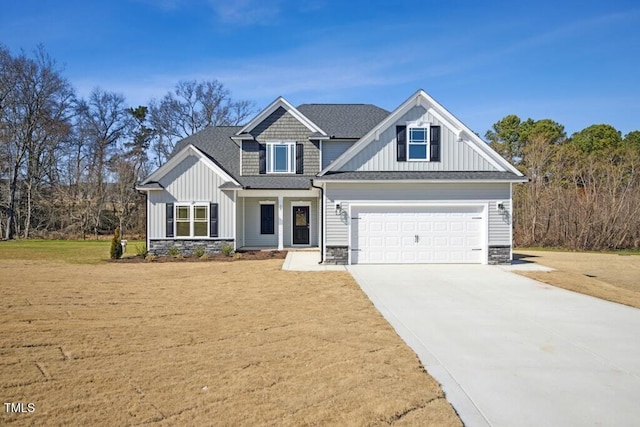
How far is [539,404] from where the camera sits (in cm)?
432

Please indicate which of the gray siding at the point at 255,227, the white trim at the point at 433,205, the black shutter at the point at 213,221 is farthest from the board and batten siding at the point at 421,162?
the gray siding at the point at 255,227

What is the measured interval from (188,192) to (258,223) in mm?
3947

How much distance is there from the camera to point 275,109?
2073cm

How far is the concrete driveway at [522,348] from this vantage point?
13.9ft

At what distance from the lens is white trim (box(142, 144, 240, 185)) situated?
1886 centimetres

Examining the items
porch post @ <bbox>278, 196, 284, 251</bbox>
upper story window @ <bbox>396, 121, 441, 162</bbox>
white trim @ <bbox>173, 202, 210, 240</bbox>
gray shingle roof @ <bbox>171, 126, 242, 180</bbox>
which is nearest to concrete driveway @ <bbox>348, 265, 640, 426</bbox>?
upper story window @ <bbox>396, 121, 441, 162</bbox>

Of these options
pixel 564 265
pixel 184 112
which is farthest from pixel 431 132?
pixel 184 112

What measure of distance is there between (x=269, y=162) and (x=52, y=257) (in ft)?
33.8

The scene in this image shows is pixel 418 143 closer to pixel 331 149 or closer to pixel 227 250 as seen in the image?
pixel 331 149

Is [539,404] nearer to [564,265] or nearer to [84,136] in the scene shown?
[564,265]

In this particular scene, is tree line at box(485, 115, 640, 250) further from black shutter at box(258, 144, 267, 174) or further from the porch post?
black shutter at box(258, 144, 267, 174)

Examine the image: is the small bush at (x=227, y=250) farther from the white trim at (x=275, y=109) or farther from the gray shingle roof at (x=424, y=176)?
the gray shingle roof at (x=424, y=176)

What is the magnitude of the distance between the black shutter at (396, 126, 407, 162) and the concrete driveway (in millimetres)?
5790

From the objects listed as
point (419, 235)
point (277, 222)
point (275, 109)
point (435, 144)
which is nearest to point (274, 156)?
point (275, 109)
